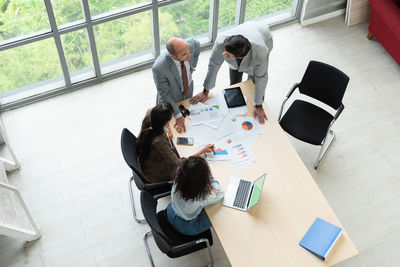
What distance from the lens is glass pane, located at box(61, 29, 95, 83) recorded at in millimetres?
4903

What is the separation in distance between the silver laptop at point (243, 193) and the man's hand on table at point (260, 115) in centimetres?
64

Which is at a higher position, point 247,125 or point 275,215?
point 247,125

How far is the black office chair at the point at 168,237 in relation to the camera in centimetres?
326

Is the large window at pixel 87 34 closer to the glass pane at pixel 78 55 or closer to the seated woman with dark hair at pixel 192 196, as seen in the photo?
the glass pane at pixel 78 55

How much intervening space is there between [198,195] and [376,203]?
215 centimetres

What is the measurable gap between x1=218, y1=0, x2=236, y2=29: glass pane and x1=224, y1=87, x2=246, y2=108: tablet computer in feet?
5.35

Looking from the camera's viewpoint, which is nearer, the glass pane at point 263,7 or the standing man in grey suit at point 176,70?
the standing man in grey suit at point 176,70

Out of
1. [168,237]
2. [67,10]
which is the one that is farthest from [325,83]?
[67,10]

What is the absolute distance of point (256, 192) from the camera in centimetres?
340

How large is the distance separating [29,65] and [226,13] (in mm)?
2372

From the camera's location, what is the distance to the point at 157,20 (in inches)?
201

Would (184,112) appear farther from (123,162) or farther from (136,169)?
(123,162)

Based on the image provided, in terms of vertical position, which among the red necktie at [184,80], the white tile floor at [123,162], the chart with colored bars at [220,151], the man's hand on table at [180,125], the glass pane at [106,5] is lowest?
the white tile floor at [123,162]

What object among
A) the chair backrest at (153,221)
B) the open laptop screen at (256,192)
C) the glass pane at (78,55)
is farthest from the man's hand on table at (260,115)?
the glass pane at (78,55)
